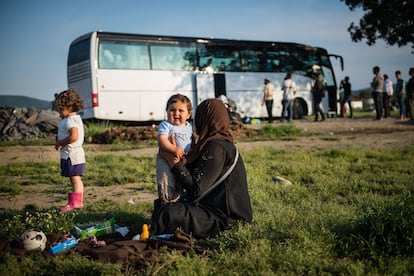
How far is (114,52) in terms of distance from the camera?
16266 mm

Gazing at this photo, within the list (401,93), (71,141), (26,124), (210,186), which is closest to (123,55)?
(26,124)

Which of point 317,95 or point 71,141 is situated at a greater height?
point 317,95

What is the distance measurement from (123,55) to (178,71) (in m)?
2.68

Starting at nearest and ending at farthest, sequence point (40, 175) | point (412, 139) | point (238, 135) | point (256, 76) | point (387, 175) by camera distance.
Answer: point (387, 175)
point (40, 175)
point (412, 139)
point (238, 135)
point (256, 76)

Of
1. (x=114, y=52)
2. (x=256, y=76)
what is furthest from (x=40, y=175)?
(x=256, y=76)

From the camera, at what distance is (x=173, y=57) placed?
1789 centimetres

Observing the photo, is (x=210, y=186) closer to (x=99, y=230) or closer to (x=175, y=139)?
(x=175, y=139)

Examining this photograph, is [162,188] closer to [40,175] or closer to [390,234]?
[390,234]

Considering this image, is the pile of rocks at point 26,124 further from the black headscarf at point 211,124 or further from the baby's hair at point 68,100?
the black headscarf at point 211,124

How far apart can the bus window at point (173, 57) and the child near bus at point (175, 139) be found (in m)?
14.0

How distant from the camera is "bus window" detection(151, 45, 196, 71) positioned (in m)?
17.4

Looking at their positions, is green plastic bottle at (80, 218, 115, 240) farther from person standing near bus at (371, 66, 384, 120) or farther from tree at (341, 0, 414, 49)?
tree at (341, 0, 414, 49)

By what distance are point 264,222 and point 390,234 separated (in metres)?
1.02

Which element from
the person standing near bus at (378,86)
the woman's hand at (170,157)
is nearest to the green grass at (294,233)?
the woman's hand at (170,157)
